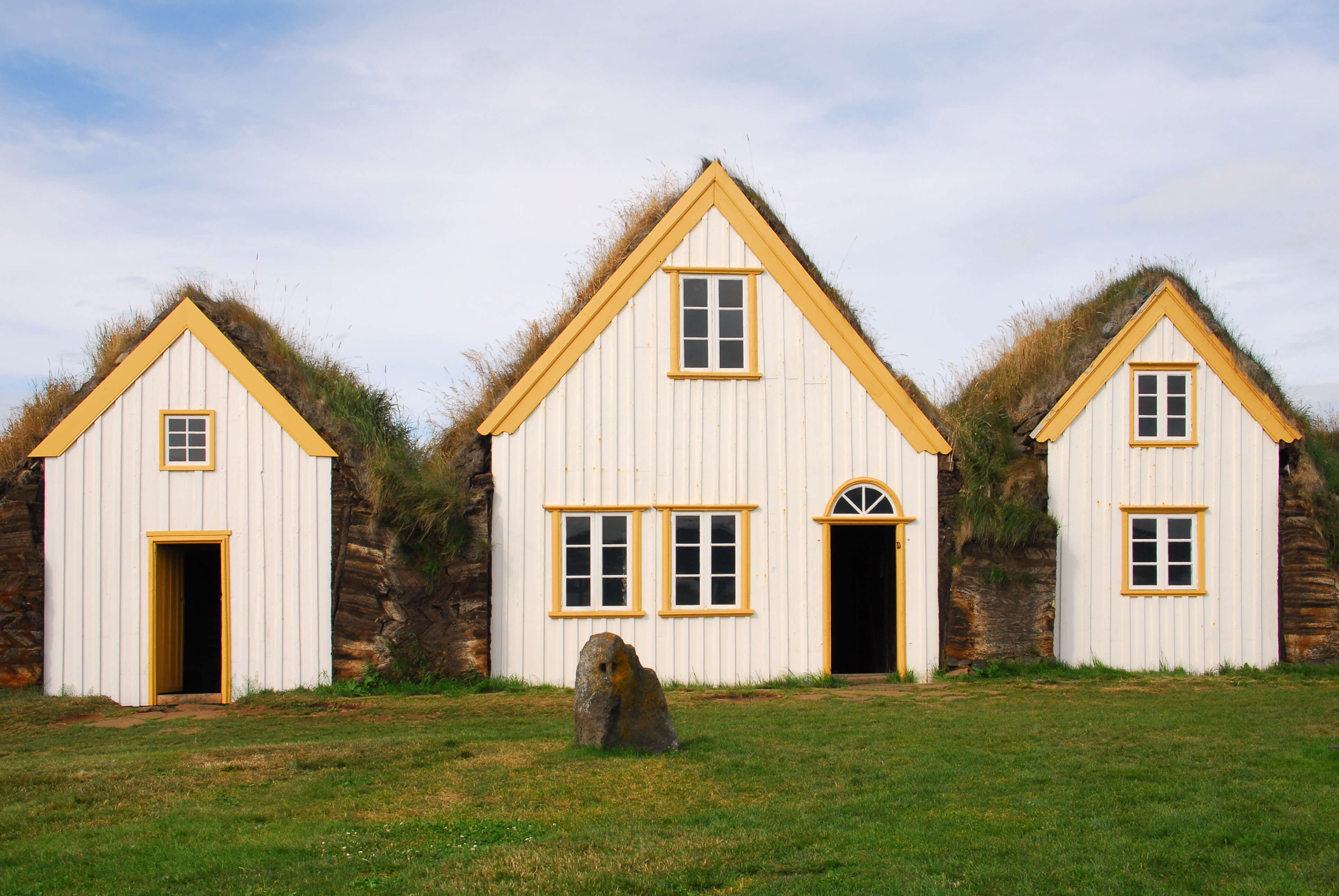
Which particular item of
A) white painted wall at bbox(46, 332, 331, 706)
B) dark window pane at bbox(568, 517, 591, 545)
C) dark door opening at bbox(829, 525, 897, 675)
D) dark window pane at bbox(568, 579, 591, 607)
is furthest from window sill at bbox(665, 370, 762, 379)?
white painted wall at bbox(46, 332, 331, 706)

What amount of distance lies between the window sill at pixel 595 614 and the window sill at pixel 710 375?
11.3 feet

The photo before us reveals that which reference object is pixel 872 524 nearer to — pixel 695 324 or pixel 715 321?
pixel 715 321

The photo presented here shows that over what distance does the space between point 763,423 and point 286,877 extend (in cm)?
1072

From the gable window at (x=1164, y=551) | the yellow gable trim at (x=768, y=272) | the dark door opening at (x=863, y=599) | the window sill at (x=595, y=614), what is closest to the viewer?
the window sill at (x=595, y=614)

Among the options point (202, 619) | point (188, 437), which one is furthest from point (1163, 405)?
point (202, 619)

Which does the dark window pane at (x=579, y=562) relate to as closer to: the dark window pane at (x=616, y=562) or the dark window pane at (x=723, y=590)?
the dark window pane at (x=616, y=562)

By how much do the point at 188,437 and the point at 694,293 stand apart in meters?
7.53

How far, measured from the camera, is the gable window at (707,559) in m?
15.8

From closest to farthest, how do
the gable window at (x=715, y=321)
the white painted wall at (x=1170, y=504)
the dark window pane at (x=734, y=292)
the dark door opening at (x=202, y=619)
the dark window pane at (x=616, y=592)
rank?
the dark window pane at (x=616, y=592) < the gable window at (x=715, y=321) < the dark window pane at (x=734, y=292) < the white painted wall at (x=1170, y=504) < the dark door opening at (x=202, y=619)

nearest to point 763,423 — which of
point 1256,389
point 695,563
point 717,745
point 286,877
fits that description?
A: point 695,563

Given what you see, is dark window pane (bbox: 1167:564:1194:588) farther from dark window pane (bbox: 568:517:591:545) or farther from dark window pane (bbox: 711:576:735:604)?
dark window pane (bbox: 568:517:591:545)

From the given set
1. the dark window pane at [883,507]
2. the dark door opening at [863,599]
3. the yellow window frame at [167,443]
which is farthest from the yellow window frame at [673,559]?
the yellow window frame at [167,443]

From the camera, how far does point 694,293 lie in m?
16.3

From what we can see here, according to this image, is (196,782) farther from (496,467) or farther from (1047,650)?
(1047,650)
